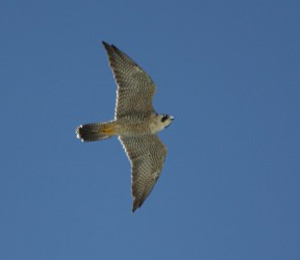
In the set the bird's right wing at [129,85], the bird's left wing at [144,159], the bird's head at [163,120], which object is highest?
the bird's right wing at [129,85]

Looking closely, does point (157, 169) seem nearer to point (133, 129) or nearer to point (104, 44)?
point (133, 129)

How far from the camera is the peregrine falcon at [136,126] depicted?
1598 cm

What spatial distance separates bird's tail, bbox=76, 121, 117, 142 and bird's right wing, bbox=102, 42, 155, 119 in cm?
26

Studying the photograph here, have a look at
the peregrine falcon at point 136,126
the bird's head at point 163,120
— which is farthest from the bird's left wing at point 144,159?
the bird's head at point 163,120

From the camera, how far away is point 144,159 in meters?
17.0

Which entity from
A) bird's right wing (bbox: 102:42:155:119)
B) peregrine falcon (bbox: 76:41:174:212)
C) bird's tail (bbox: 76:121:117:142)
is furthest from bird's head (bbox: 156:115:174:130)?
bird's tail (bbox: 76:121:117:142)

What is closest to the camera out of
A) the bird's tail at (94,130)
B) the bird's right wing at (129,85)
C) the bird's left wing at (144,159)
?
the bird's right wing at (129,85)

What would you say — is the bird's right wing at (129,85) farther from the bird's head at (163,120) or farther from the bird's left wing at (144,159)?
the bird's left wing at (144,159)

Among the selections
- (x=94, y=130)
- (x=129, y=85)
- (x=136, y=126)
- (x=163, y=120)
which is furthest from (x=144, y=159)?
(x=129, y=85)

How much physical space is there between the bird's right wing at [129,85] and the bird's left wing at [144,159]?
2.44ft

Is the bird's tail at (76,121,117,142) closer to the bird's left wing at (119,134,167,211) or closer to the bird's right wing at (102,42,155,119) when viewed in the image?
the bird's right wing at (102,42,155,119)

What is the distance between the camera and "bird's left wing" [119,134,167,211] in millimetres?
16750

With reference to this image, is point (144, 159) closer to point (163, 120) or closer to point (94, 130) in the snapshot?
point (163, 120)

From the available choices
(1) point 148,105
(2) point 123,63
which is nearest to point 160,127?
(1) point 148,105
